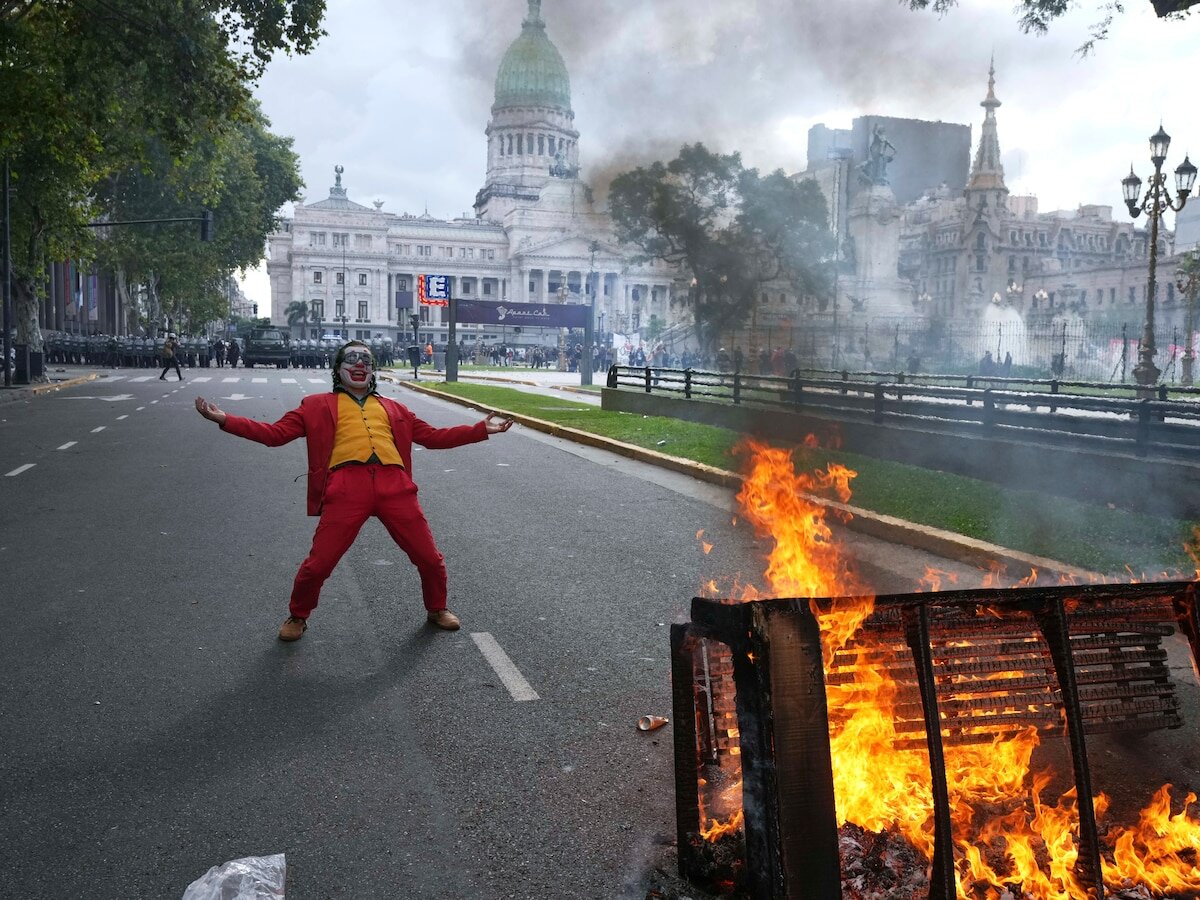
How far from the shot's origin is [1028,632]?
2.97 metres

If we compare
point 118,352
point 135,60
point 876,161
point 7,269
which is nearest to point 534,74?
point 135,60

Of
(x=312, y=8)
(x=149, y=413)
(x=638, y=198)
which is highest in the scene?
(x=312, y=8)

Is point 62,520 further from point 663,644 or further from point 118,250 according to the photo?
point 118,250

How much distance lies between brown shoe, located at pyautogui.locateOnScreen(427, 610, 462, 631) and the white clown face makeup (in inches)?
46.6

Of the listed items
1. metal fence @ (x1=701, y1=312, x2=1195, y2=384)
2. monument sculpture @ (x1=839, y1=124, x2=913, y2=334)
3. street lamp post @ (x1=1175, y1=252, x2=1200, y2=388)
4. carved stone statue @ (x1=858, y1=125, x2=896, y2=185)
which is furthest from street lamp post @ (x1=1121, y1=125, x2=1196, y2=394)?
carved stone statue @ (x1=858, y1=125, x2=896, y2=185)

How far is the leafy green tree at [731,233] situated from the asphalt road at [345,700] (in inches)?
421

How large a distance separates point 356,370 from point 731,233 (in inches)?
834

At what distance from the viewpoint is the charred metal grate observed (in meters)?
2.47

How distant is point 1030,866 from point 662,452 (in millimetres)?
11552

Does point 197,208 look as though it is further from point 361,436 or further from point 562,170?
point 361,436

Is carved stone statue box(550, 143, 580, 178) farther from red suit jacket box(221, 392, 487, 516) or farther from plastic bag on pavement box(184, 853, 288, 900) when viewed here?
plastic bag on pavement box(184, 853, 288, 900)

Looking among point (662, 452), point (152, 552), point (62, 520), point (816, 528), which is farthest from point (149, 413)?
point (816, 528)

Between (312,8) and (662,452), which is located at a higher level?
(312,8)

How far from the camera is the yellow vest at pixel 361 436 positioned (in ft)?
17.5
